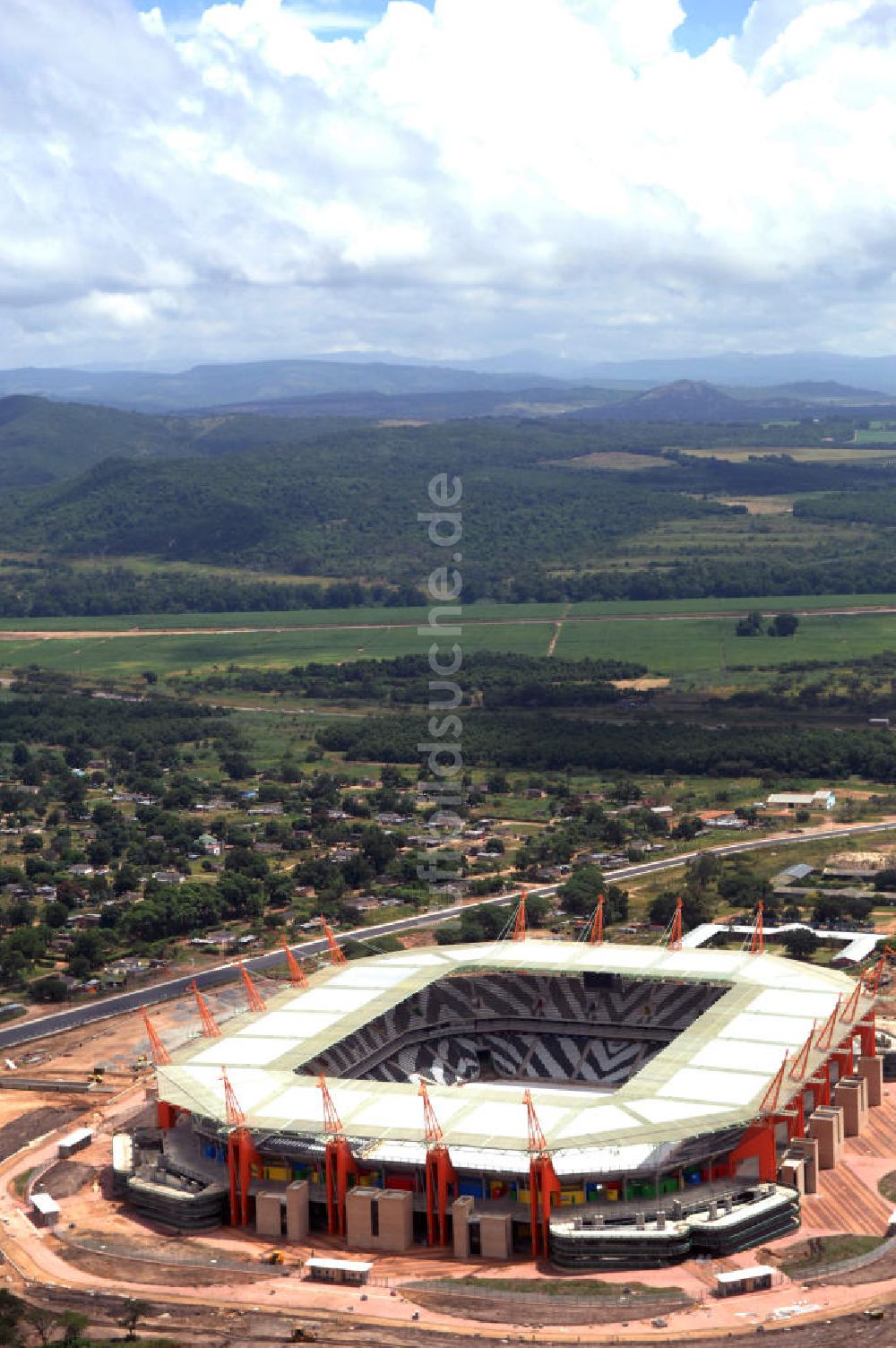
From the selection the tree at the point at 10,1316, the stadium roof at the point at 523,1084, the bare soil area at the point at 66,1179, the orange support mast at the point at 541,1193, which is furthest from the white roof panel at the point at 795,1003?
the tree at the point at 10,1316

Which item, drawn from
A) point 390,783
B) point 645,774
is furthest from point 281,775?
point 645,774

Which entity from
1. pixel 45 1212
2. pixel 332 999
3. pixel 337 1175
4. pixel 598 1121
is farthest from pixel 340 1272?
pixel 332 999

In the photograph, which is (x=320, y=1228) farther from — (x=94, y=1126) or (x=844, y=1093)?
(x=844, y=1093)

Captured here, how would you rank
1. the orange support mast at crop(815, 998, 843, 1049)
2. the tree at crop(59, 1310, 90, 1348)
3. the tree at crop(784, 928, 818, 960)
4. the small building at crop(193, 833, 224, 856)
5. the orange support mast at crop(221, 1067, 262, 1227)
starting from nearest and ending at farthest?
the tree at crop(59, 1310, 90, 1348), the orange support mast at crop(221, 1067, 262, 1227), the orange support mast at crop(815, 998, 843, 1049), the tree at crop(784, 928, 818, 960), the small building at crop(193, 833, 224, 856)

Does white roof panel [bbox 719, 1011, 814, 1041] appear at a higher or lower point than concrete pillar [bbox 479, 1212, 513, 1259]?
higher

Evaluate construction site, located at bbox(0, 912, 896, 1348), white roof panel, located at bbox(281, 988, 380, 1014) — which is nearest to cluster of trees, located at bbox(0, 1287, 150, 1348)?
construction site, located at bbox(0, 912, 896, 1348)

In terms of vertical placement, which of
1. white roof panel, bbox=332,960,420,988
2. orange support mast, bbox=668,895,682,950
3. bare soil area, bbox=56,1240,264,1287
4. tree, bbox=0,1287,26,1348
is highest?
orange support mast, bbox=668,895,682,950

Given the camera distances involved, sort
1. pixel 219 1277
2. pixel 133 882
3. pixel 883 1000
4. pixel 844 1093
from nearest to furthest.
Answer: pixel 219 1277
pixel 844 1093
pixel 883 1000
pixel 133 882

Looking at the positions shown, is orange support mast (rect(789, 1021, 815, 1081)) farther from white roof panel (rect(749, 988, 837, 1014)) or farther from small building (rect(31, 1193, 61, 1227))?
small building (rect(31, 1193, 61, 1227))

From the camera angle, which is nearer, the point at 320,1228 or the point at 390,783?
the point at 320,1228
